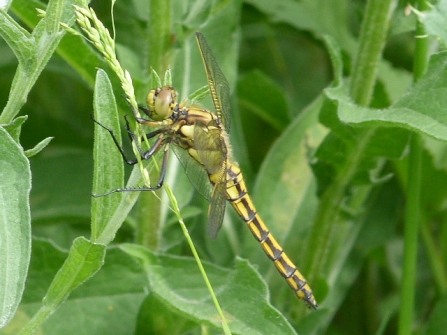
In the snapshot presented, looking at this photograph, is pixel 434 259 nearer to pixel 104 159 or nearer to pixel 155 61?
pixel 155 61

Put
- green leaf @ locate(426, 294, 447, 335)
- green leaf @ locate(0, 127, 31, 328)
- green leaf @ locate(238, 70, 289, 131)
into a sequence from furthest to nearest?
green leaf @ locate(238, 70, 289, 131) < green leaf @ locate(426, 294, 447, 335) < green leaf @ locate(0, 127, 31, 328)

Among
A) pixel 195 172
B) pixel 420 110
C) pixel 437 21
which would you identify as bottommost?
pixel 195 172

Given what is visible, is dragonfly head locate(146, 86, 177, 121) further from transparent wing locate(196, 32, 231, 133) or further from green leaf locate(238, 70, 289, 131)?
green leaf locate(238, 70, 289, 131)

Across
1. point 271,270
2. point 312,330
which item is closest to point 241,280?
point 312,330

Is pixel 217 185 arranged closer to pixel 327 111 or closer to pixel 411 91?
pixel 327 111

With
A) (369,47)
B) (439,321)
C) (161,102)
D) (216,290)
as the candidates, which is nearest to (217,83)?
(161,102)

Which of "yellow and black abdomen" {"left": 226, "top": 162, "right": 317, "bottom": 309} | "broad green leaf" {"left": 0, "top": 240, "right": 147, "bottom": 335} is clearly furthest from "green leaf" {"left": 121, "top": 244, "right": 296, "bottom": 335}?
"yellow and black abdomen" {"left": 226, "top": 162, "right": 317, "bottom": 309}
